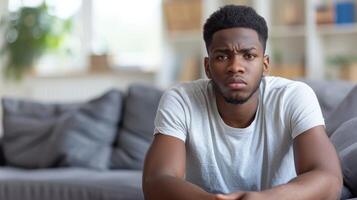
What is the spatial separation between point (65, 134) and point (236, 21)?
6.01 ft

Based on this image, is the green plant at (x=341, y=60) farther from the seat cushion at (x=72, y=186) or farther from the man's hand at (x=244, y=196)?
the man's hand at (x=244, y=196)

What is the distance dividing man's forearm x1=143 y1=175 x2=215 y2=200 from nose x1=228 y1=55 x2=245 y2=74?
1.03ft

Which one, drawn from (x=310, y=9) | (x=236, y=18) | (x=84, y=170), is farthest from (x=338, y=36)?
(x=236, y=18)

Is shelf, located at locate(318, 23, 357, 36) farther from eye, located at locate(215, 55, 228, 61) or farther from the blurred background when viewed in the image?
eye, located at locate(215, 55, 228, 61)

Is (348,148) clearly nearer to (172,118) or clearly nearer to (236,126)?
(236,126)

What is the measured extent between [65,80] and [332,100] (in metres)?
3.60

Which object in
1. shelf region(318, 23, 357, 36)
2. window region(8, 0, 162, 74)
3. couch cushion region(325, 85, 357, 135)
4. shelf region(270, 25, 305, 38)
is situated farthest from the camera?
window region(8, 0, 162, 74)

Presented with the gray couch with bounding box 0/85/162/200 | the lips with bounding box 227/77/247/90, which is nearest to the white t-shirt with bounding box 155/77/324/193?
the lips with bounding box 227/77/247/90

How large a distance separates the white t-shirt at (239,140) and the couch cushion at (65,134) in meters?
1.57

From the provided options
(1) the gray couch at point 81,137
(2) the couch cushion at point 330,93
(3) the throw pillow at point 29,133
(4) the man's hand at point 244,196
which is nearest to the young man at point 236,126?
(4) the man's hand at point 244,196

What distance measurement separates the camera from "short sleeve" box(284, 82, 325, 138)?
64.2 inches

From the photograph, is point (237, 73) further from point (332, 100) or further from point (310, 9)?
point (310, 9)

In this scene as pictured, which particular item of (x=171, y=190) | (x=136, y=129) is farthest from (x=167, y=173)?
(x=136, y=129)

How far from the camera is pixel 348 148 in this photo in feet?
6.04
